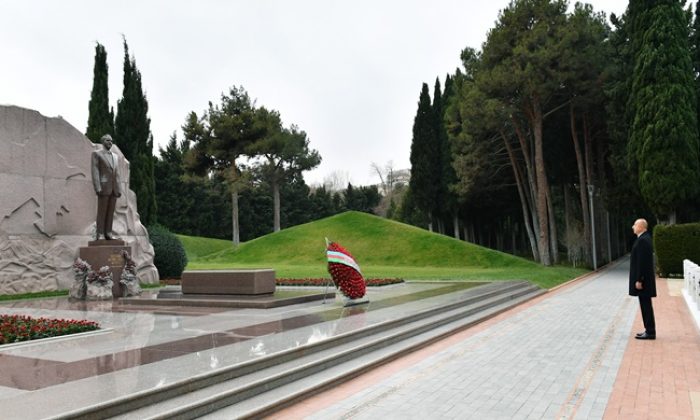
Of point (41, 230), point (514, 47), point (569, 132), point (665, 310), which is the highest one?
point (514, 47)

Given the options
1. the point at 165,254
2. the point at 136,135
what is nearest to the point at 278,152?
the point at 136,135

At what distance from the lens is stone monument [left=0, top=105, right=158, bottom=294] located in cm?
1424

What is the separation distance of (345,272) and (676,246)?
55.9 feet

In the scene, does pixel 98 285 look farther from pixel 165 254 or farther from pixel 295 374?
pixel 295 374

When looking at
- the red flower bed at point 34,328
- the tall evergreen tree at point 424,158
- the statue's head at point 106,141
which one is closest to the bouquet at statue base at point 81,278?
the statue's head at point 106,141

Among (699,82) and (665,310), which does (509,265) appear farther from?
(665,310)

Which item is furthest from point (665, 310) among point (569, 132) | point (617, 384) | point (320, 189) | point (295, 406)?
point (320, 189)

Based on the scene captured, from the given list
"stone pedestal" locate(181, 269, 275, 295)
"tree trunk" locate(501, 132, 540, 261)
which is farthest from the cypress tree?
"stone pedestal" locate(181, 269, 275, 295)

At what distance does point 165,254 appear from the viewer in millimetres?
19438

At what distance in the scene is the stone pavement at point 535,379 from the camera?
15.7ft

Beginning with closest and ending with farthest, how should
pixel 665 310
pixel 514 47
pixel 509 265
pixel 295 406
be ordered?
1. pixel 295 406
2. pixel 665 310
3. pixel 514 47
4. pixel 509 265

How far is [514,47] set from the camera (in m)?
28.0

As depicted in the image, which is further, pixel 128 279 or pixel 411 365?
pixel 128 279

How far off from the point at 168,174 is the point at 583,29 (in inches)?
1451
